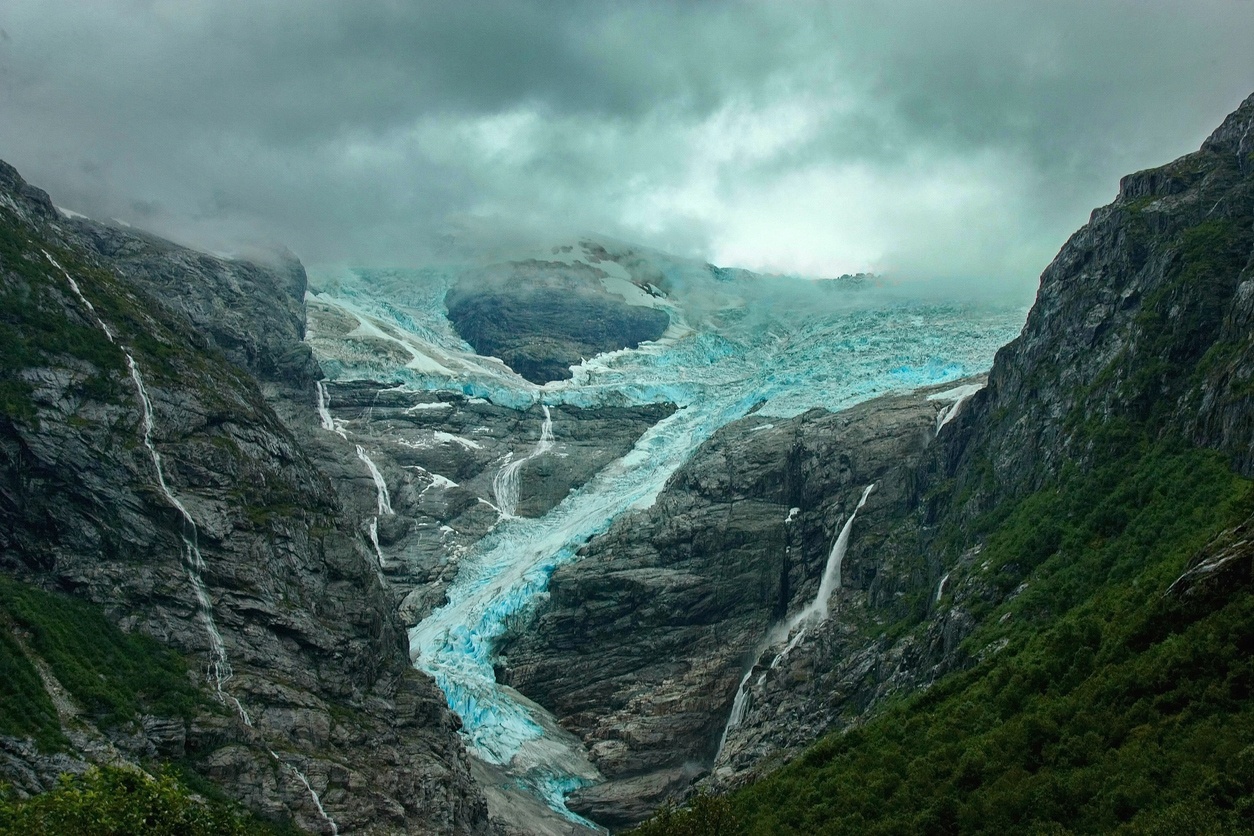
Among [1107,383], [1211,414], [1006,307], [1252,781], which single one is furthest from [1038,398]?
[1006,307]

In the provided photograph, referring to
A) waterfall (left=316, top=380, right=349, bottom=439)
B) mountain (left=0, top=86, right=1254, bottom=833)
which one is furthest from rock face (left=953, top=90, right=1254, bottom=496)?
waterfall (left=316, top=380, right=349, bottom=439)

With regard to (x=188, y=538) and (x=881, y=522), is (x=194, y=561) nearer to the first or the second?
(x=188, y=538)

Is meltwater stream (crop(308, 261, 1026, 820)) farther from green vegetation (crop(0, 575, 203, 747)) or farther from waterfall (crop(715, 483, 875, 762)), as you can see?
green vegetation (crop(0, 575, 203, 747))

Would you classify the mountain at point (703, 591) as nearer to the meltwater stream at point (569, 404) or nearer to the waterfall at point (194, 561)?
the waterfall at point (194, 561)

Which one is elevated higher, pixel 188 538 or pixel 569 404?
pixel 569 404

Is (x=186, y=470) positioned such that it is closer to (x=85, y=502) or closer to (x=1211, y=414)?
(x=85, y=502)

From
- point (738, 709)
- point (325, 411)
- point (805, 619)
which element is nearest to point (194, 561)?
point (738, 709)
